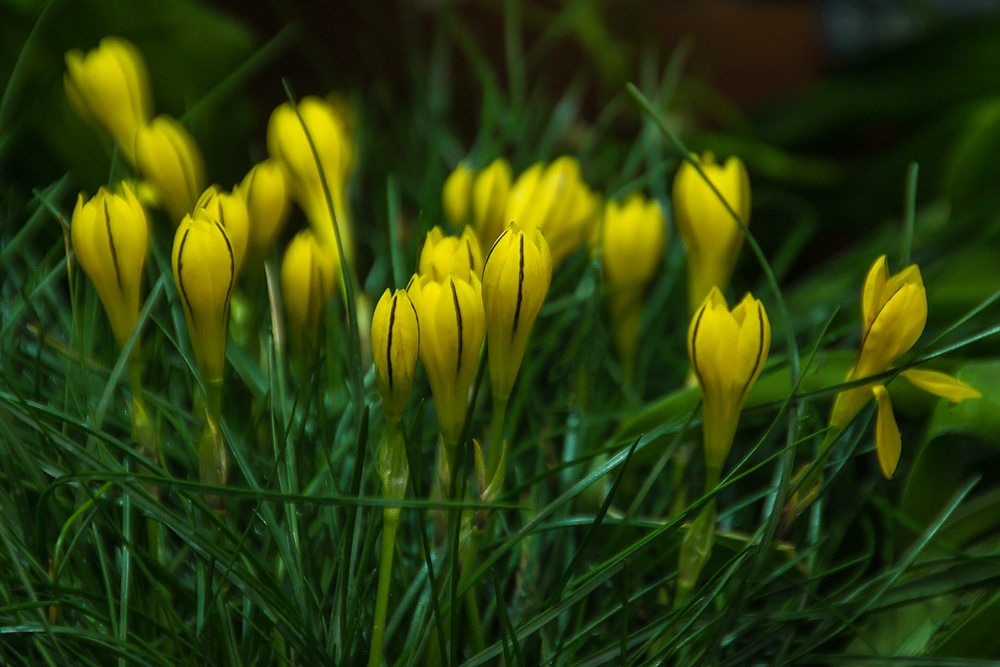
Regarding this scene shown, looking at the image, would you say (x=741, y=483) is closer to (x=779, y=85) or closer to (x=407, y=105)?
(x=407, y=105)

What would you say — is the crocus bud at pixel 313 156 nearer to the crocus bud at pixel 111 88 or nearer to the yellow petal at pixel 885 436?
the crocus bud at pixel 111 88

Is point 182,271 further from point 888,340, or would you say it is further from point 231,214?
point 888,340

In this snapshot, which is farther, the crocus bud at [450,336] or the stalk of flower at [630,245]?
the stalk of flower at [630,245]

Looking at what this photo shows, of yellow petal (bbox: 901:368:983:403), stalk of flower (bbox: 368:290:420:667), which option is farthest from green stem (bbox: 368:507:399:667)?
yellow petal (bbox: 901:368:983:403)

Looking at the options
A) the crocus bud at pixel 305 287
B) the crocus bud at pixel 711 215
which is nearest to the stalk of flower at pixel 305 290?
the crocus bud at pixel 305 287

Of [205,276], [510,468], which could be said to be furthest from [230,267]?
[510,468]

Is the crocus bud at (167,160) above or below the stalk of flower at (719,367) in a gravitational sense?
above
